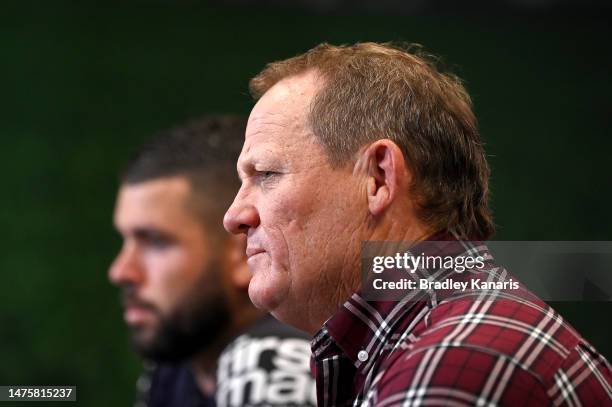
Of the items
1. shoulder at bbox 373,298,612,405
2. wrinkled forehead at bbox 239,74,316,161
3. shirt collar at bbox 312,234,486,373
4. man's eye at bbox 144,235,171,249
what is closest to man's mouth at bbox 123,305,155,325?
man's eye at bbox 144,235,171,249

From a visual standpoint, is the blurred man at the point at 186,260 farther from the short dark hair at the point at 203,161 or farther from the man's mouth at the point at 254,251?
the man's mouth at the point at 254,251

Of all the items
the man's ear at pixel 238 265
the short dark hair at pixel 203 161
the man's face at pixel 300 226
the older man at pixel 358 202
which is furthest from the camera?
the short dark hair at pixel 203 161

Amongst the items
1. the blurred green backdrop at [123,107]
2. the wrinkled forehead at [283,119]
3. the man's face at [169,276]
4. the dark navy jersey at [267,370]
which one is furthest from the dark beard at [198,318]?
the blurred green backdrop at [123,107]

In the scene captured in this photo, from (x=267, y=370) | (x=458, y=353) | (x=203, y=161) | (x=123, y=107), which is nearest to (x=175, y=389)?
(x=203, y=161)

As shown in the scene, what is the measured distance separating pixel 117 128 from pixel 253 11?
801 millimetres

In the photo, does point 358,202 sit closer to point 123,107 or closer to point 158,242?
point 158,242

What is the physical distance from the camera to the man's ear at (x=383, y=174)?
1432mm

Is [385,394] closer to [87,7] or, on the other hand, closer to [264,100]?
[264,100]

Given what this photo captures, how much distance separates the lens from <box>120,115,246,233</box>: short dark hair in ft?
9.10

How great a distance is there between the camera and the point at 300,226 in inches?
57.4

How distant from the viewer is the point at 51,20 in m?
4.09

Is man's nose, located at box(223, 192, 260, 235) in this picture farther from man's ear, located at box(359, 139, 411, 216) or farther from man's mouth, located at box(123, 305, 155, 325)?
man's mouth, located at box(123, 305, 155, 325)

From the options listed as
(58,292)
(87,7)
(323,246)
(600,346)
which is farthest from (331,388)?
(87,7)

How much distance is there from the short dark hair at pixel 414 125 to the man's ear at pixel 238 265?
1.14 metres
